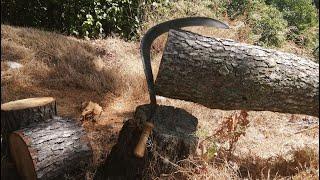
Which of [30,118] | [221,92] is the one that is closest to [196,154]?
[221,92]

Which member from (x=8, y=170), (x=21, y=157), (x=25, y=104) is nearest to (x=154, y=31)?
(x=25, y=104)

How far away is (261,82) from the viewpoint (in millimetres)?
3605

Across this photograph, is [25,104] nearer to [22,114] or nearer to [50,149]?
[22,114]

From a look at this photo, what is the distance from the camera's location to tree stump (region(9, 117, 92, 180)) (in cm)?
327

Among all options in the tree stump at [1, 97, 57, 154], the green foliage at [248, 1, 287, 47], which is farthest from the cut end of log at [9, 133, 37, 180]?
the green foliage at [248, 1, 287, 47]

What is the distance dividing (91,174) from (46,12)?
3964 mm

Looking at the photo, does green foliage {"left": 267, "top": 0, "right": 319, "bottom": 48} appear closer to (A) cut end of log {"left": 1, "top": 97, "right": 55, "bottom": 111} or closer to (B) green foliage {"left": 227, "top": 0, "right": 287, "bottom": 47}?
(B) green foliage {"left": 227, "top": 0, "right": 287, "bottom": 47}

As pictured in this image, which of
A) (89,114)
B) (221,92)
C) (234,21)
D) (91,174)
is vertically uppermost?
(234,21)

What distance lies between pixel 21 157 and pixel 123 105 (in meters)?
1.74

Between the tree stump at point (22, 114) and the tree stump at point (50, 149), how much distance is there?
71 mm

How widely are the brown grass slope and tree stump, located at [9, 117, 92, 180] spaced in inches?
7.9

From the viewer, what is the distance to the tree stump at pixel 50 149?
327cm

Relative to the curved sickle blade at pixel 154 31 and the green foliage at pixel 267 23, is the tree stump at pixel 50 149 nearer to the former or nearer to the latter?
the curved sickle blade at pixel 154 31

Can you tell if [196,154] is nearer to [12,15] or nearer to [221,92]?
[221,92]
